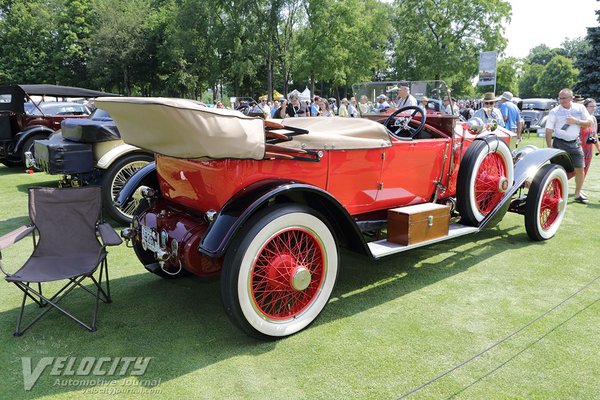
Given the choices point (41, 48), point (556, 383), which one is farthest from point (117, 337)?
point (41, 48)

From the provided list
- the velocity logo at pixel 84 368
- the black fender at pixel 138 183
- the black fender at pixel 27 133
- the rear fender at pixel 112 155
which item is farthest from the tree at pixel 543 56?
the velocity logo at pixel 84 368

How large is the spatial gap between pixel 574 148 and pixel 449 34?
21746mm

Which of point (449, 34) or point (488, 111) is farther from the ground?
point (449, 34)

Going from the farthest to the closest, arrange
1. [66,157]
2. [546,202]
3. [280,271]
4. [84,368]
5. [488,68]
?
[488,68], [66,157], [546,202], [280,271], [84,368]

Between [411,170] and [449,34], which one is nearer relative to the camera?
[411,170]

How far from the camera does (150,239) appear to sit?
319cm

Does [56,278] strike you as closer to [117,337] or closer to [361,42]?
[117,337]

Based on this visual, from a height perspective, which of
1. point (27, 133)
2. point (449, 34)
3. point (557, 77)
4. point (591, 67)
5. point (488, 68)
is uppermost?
point (557, 77)

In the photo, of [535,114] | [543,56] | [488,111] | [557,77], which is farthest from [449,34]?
[543,56]

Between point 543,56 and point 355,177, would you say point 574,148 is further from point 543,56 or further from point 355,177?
point 543,56

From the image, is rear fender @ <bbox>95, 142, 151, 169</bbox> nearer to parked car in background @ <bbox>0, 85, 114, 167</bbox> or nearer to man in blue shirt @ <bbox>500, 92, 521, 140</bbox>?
parked car in background @ <bbox>0, 85, 114, 167</bbox>

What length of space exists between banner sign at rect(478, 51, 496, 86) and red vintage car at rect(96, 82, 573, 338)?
1590cm

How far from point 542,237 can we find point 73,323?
4593mm

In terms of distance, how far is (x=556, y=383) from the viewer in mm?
2391
